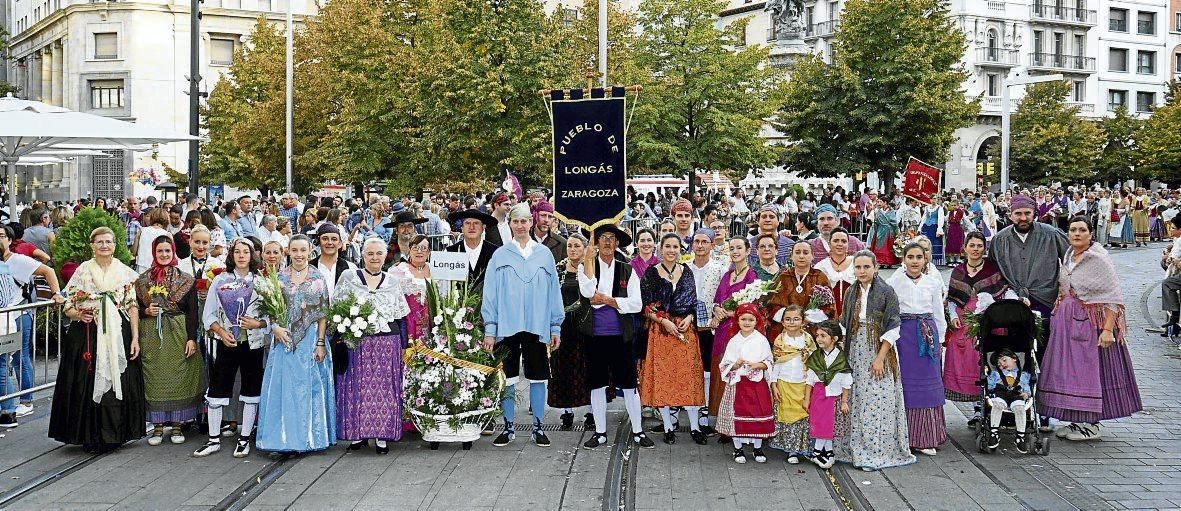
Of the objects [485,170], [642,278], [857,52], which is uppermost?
[857,52]

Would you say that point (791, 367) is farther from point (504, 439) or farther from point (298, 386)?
point (298, 386)

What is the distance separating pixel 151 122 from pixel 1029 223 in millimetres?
68615

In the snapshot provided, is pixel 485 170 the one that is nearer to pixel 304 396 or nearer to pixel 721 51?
pixel 721 51

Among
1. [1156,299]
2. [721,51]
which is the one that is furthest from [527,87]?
[1156,299]

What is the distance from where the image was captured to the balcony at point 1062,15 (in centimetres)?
6631

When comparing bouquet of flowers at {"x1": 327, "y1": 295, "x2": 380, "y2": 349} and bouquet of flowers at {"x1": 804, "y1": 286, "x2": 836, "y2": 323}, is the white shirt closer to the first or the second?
bouquet of flowers at {"x1": 804, "y1": 286, "x2": 836, "y2": 323}

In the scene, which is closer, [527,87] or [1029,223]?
[1029,223]

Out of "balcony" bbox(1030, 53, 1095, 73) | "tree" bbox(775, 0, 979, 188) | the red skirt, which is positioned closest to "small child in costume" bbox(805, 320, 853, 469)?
the red skirt

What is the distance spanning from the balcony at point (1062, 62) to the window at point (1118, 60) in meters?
2.15

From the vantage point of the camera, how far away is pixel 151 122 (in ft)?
232

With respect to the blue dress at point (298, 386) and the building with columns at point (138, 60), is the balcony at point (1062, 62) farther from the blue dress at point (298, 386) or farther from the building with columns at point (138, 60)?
the blue dress at point (298, 386)

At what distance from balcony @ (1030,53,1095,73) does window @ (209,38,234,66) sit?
161 feet

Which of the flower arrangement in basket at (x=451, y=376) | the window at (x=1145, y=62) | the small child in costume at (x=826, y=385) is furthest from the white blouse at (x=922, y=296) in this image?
the window at (x=1145, y=62)

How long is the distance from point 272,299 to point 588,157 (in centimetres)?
351
